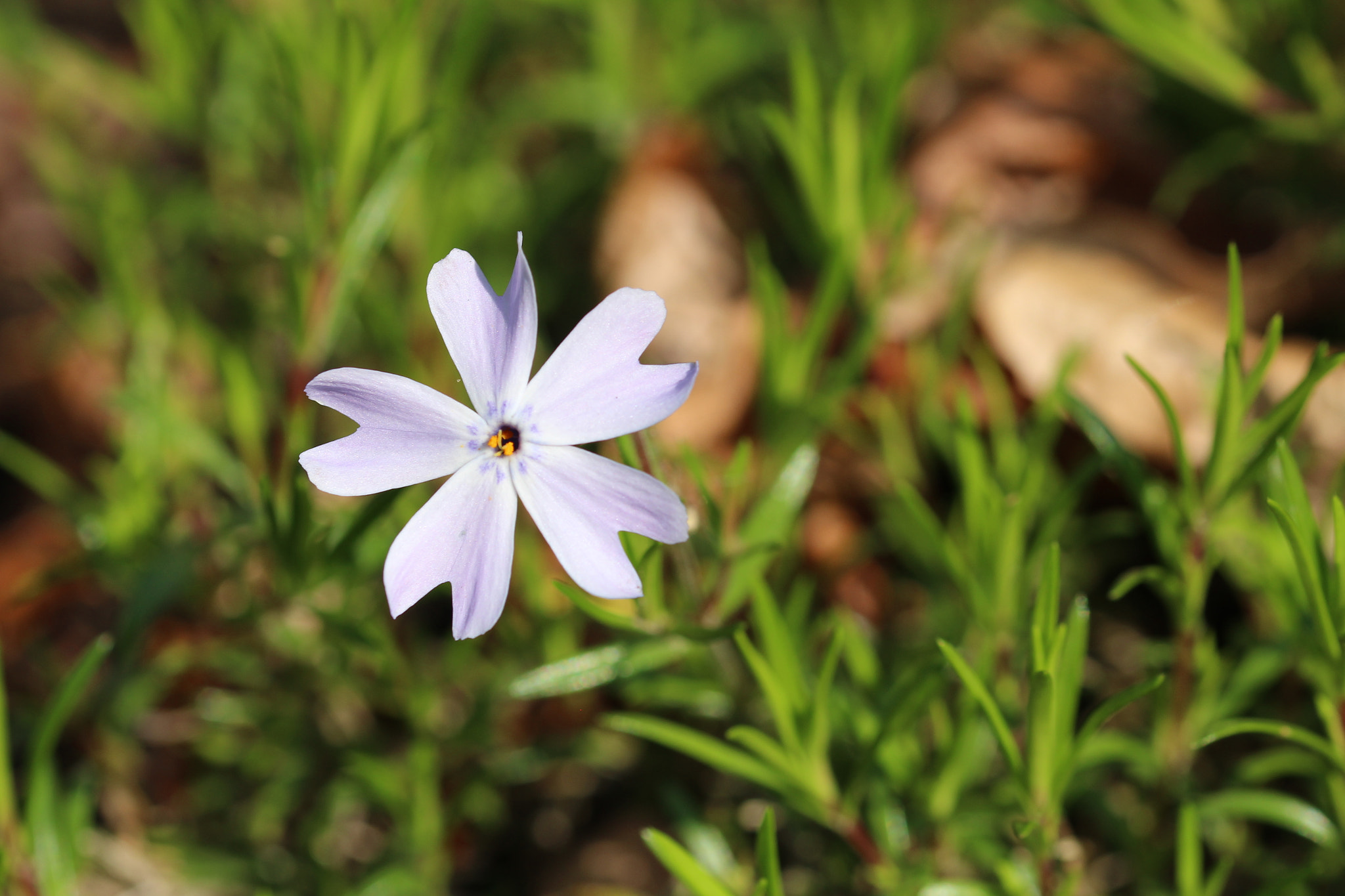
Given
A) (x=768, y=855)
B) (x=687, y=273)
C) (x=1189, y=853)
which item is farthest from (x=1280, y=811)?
(x=687, y=273)

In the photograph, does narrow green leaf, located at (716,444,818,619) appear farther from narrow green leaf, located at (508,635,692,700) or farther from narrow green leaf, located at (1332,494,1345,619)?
narrow green leaf, located at (1332,494,1345,619)

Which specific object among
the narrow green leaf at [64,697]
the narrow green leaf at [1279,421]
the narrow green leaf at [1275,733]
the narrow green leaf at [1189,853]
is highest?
the narrow green leaf at [64,697]

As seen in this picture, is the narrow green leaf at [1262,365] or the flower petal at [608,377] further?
the narrow green leaf at [1262,365]

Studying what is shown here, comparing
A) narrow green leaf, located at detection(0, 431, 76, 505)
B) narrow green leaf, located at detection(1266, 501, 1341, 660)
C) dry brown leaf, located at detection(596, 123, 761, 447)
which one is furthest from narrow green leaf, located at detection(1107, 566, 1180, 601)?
narrow green leaf, located at detection(0, 431, 76, 505)

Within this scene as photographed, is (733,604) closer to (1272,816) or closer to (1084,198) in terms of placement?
(1272,816)

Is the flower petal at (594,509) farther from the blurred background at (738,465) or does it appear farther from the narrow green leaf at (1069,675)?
the narrow green leaf at (1069,675)

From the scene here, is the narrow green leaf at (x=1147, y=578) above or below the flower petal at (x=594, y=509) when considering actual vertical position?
below

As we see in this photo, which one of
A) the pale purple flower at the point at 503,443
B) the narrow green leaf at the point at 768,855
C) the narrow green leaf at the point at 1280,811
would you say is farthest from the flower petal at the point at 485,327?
the narrow green leaf at the point at 1280,811
